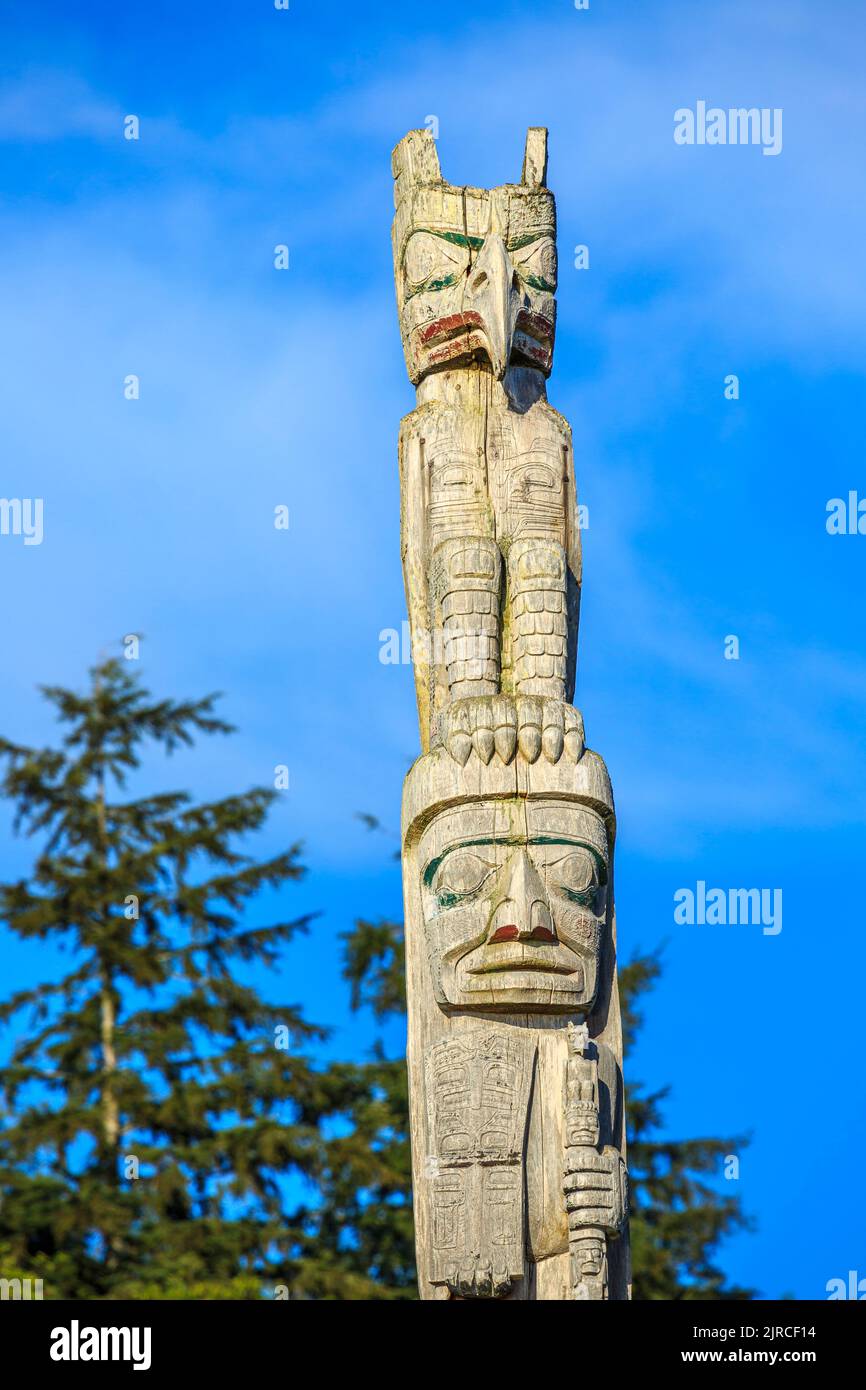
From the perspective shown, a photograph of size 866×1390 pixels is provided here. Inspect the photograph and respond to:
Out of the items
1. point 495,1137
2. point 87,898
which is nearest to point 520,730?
point 495,1137

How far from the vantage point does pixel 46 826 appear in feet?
62.6

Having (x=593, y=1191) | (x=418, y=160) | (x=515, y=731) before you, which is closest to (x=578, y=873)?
(x=515, y=731)

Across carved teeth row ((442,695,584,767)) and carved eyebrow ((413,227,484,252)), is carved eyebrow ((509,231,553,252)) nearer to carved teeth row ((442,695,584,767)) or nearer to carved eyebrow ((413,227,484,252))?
carved eyebrow ((413,227,484,252))

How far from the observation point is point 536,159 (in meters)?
10.2

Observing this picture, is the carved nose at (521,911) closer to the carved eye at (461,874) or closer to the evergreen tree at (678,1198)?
the carved eye at (461,874)

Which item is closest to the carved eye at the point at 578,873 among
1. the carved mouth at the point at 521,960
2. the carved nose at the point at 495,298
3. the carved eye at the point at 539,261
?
the carved mouth at the point at 521,960

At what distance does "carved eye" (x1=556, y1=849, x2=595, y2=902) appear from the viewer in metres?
8.23

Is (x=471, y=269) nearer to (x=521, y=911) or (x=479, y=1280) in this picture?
(x=521, y=911)

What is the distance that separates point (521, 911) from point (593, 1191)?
3.68 feet

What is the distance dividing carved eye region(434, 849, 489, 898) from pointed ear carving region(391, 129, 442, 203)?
3.70 m

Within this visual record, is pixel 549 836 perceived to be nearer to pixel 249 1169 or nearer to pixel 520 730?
pixel 520 730

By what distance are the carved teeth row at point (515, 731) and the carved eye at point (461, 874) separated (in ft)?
1.32
